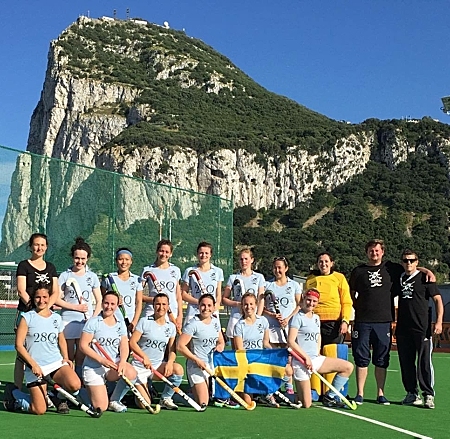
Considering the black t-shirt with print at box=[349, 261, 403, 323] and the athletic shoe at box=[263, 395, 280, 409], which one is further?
the black t-shirt with print at box=[349, 261, 403, 323]

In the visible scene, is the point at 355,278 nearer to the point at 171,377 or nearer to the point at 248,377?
the point at 248,377

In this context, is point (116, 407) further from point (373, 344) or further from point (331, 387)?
point (373, 344)

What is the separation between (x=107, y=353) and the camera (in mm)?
7059

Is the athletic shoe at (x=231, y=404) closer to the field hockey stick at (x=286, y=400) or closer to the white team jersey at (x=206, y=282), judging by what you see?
the field hockey stick at (x=286, y=400)

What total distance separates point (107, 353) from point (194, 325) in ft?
3.03

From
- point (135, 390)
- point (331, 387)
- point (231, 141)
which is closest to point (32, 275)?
point (135, 390)

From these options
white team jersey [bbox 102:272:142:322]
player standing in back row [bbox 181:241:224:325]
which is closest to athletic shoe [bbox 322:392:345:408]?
player standing in back row [bbox 181:241:224:325]

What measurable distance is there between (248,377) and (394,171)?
8212cm

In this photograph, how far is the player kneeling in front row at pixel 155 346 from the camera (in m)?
7.30

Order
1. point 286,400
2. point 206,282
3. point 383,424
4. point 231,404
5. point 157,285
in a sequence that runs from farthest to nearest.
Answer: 1. point 206,282
2. point 157,285
3. point 286,400
4. point 231,404
5. point 383,424

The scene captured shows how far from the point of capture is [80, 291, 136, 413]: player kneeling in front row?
273 inches

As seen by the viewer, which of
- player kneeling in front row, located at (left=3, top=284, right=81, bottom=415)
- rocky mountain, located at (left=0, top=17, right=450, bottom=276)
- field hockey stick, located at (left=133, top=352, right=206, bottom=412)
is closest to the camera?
player kneeling in front row, located at (left=3, top=284, right=81, bottom=415)

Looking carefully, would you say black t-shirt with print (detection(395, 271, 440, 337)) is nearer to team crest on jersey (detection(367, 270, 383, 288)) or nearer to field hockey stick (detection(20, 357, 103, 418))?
team crest on jersey (detection(367, 270, 383, 288))

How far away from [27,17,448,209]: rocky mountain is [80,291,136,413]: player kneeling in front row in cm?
7680
